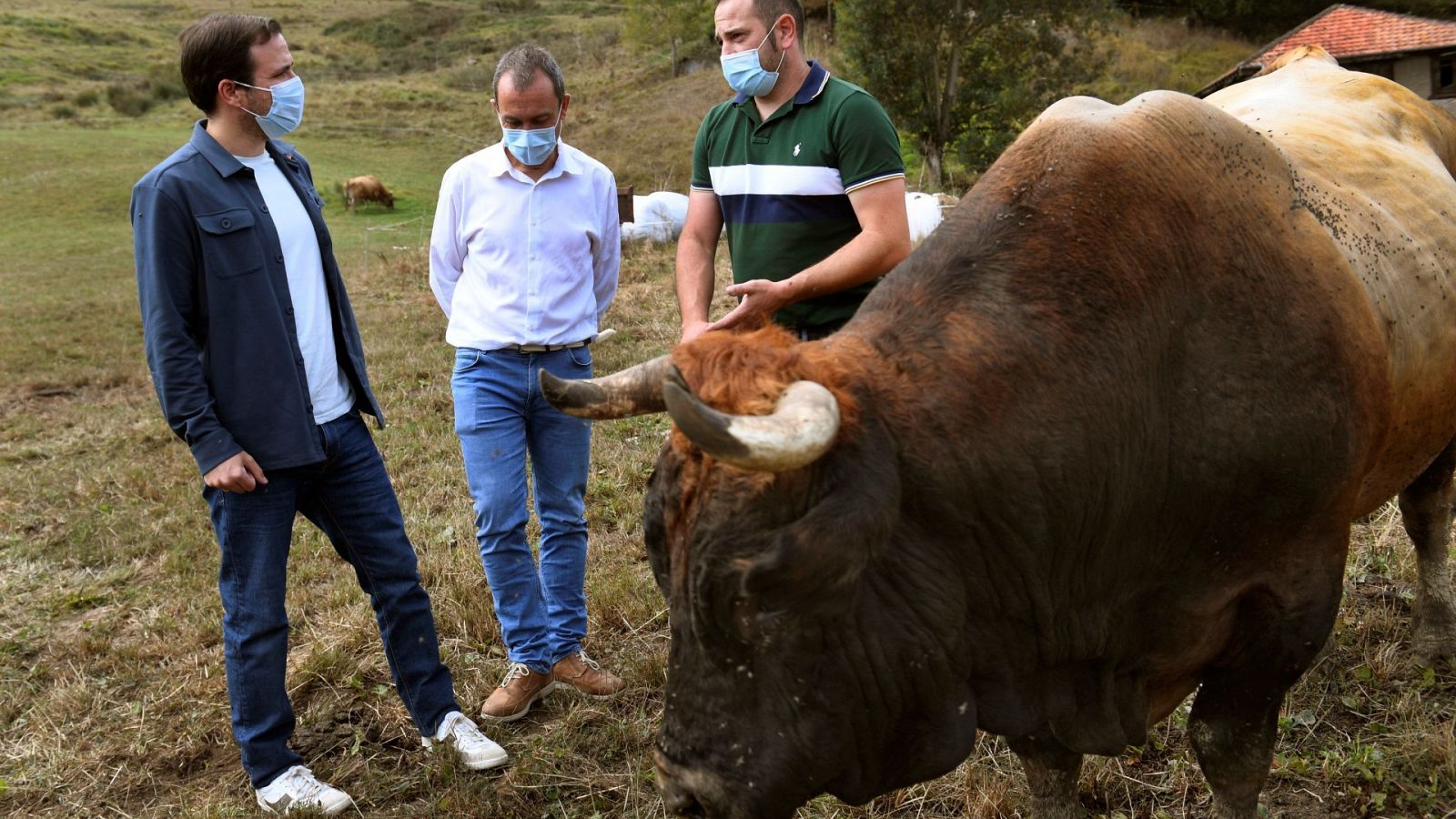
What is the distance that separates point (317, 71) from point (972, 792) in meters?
60.3

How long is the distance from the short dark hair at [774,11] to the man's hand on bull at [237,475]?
236cm

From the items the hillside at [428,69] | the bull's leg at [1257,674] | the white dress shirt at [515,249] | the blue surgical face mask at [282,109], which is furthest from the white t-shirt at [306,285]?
the hillside at [428,69]

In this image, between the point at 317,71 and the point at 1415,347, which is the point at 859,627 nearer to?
the point at 1415,347

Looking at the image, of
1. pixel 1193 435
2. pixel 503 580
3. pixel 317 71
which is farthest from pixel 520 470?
pixel 317 71

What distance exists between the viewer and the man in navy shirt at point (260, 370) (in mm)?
3627

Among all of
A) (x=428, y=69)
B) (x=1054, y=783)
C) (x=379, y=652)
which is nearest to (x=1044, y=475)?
(x=1054, y=783)

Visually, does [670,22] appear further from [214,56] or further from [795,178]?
[795,178]

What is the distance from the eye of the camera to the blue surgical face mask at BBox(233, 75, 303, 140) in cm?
393

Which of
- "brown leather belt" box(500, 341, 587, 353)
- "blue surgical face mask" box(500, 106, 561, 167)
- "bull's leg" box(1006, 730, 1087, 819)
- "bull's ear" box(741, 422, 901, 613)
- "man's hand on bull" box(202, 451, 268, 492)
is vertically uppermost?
"blue surgical face mask" box(500, 106, 561, 167)

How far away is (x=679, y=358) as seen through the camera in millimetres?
2631

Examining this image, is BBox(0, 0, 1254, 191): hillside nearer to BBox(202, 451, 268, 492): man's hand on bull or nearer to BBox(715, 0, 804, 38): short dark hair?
BBox(715, 0, 804, 38): short dark hair

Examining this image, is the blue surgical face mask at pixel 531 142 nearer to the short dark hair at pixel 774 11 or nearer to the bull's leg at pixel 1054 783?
the short dark hair at pixel 774 11

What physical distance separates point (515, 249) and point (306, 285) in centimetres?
86

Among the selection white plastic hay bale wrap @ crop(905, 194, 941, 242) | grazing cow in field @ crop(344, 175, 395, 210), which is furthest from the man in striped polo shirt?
grazing cow in field @ crop(344, 175, 395, 210)
